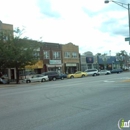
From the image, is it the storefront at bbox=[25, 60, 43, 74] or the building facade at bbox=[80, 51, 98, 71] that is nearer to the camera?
the storefront at bbox=[25, 60, 43, 74]

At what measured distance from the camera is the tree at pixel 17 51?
113ft

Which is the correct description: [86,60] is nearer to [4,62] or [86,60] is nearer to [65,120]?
[4,62]

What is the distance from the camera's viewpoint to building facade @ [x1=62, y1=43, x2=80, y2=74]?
196ft

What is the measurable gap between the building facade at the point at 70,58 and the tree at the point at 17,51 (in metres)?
22.2

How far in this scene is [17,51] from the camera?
35.1 metres

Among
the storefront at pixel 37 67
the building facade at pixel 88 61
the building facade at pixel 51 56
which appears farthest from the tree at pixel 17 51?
the building facade at pixel 88 61

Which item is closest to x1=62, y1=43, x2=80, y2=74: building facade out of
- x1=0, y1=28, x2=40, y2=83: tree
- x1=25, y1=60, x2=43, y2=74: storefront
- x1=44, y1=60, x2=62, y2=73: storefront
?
x1=44, y1=60, x2=62, y2=73: storefront

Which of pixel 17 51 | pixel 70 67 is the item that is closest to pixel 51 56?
pixel 70 67

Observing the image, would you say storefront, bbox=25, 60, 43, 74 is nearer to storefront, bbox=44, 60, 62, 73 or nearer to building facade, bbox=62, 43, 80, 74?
storefront, bbox=44, 60, 62, 73

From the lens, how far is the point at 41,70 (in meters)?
53.6

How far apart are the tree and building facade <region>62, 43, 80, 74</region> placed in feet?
72.9

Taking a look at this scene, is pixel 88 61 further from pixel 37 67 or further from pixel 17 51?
pixel 17 51

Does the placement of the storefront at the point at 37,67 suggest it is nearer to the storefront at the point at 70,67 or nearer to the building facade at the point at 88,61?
the storefront at the point at 70,67

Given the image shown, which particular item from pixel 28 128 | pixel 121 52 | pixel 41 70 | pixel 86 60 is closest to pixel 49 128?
pixel 28 128
